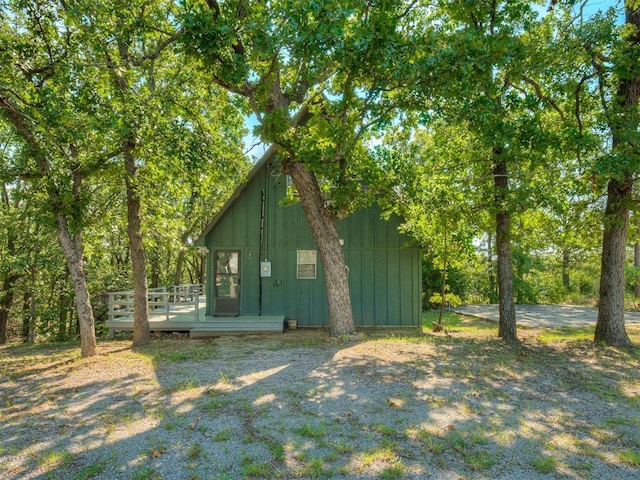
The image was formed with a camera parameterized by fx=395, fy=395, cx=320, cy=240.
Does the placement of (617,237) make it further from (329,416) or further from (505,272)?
(329,416)

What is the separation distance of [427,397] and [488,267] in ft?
64.2

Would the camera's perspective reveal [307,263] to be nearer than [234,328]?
No

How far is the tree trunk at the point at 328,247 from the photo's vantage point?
27.4 ft

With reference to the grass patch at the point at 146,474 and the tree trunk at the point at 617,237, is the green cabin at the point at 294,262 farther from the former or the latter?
the grass patch at the point at 146,474

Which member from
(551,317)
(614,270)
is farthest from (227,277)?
(551,317)

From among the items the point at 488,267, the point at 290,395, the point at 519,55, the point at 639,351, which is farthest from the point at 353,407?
the point at 488,267

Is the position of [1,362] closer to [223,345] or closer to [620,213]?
[223,345]

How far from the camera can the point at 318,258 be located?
1199 centimetres

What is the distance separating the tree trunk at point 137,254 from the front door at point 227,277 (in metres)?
2.73

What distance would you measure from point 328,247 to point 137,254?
175 inches

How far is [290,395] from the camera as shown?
4902 millimetres

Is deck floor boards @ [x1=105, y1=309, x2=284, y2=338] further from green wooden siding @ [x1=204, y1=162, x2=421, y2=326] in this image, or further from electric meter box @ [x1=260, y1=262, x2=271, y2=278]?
electric meter box @ [x1=260, y1=262, x2=271, y2=278]

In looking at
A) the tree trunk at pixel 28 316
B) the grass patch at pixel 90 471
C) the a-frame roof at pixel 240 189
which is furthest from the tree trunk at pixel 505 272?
the tree trunk at pixel 28 316

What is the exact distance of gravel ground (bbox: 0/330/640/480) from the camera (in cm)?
319
